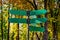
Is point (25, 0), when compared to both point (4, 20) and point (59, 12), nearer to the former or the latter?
point (59, 12)

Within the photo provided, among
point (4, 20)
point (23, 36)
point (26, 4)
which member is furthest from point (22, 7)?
point (23, 36)

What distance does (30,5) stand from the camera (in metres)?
16.0

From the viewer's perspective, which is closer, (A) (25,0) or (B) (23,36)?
(A) (25,0)

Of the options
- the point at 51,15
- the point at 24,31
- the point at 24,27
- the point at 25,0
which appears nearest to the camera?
the point at 25,0

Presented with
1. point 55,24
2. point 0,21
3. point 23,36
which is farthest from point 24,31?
point 55,24

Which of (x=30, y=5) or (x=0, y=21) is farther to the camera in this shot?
(x=0, y=21)

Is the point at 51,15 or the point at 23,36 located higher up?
the point at 51,15

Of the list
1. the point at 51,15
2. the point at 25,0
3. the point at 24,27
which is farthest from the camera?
the point at 24,27

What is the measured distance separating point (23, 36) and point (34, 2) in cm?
1694

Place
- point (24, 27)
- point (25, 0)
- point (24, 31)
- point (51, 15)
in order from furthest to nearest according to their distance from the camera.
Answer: point (24, 31)
point (24, 27)
point (51, 15)
point (25, 0)

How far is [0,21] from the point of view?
28.5 metres

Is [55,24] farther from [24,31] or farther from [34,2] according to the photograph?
[24,31]

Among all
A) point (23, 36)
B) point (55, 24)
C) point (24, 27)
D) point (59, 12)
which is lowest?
point (23, 36)

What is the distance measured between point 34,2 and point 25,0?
733 millimetres
